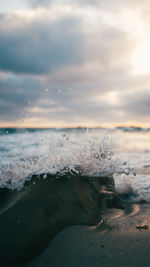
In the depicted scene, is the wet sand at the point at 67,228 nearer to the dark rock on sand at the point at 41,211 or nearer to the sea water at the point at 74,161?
the dark rock on sand at the point at 41,211

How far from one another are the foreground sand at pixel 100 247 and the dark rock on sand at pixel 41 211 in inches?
4.4

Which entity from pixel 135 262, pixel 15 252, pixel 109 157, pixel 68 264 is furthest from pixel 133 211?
pixel 15 252

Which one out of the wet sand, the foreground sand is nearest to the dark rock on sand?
the wet sand

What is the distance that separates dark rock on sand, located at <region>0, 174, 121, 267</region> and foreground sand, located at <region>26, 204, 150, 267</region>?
111mm

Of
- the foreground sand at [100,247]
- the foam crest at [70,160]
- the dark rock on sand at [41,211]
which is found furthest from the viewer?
the foam crest at [70,160]

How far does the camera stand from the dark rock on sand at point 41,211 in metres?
2.25

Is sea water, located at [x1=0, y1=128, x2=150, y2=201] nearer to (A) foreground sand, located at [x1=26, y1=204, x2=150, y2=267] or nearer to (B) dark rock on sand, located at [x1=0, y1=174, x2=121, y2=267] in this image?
(B) dark rock on sand, located at [x1=0, y1=174, x2=121, y2=267]

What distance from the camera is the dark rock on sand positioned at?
225 cm

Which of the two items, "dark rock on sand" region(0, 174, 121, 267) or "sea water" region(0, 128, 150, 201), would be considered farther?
"sea water" region(0, 128, 150, 201)

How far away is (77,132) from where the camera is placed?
4.19 metres

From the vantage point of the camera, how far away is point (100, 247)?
2.30 meters

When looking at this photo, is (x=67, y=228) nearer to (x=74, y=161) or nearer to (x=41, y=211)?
(x=41, y=211)

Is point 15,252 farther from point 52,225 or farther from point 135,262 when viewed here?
point 135,262

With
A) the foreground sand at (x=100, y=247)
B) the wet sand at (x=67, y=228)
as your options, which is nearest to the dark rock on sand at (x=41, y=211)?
the wet sand at (x=67, y=228)
